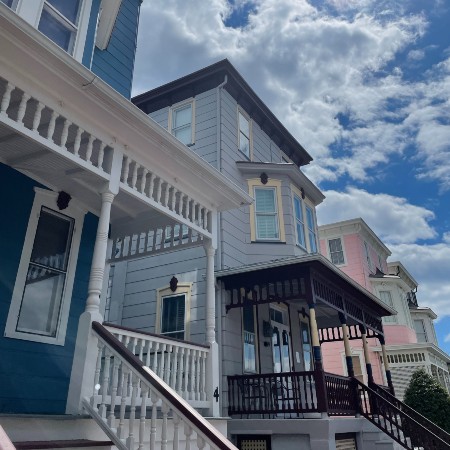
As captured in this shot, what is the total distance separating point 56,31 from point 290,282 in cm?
652

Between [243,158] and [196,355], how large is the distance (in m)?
7.78

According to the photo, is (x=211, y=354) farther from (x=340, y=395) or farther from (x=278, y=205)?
(x=278, y=205)

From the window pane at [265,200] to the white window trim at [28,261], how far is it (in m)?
6.57

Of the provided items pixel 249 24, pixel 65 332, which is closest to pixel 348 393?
pixel 65 332

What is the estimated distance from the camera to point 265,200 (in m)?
12.2

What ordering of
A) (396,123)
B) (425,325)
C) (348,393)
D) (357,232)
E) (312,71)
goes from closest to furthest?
(348,393)
(312,71)
(357,232)
(396,123)
(425,325)

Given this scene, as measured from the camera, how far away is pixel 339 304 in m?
10.3

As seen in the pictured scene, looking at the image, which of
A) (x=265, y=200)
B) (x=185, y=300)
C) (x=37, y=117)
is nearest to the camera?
(x=37, y=117)

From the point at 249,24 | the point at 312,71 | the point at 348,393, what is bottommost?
the point at 348,393

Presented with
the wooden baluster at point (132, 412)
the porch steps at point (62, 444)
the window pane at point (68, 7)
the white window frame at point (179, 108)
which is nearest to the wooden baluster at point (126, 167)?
the wooden baluster at point (132, 412)

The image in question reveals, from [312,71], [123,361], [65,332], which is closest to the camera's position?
[123,361]

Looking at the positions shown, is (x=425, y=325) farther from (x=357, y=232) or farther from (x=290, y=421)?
(x=290, y=421)

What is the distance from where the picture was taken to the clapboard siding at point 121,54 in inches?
295

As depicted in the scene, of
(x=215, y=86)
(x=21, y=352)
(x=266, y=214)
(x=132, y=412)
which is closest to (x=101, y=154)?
(x=21, y=352)
